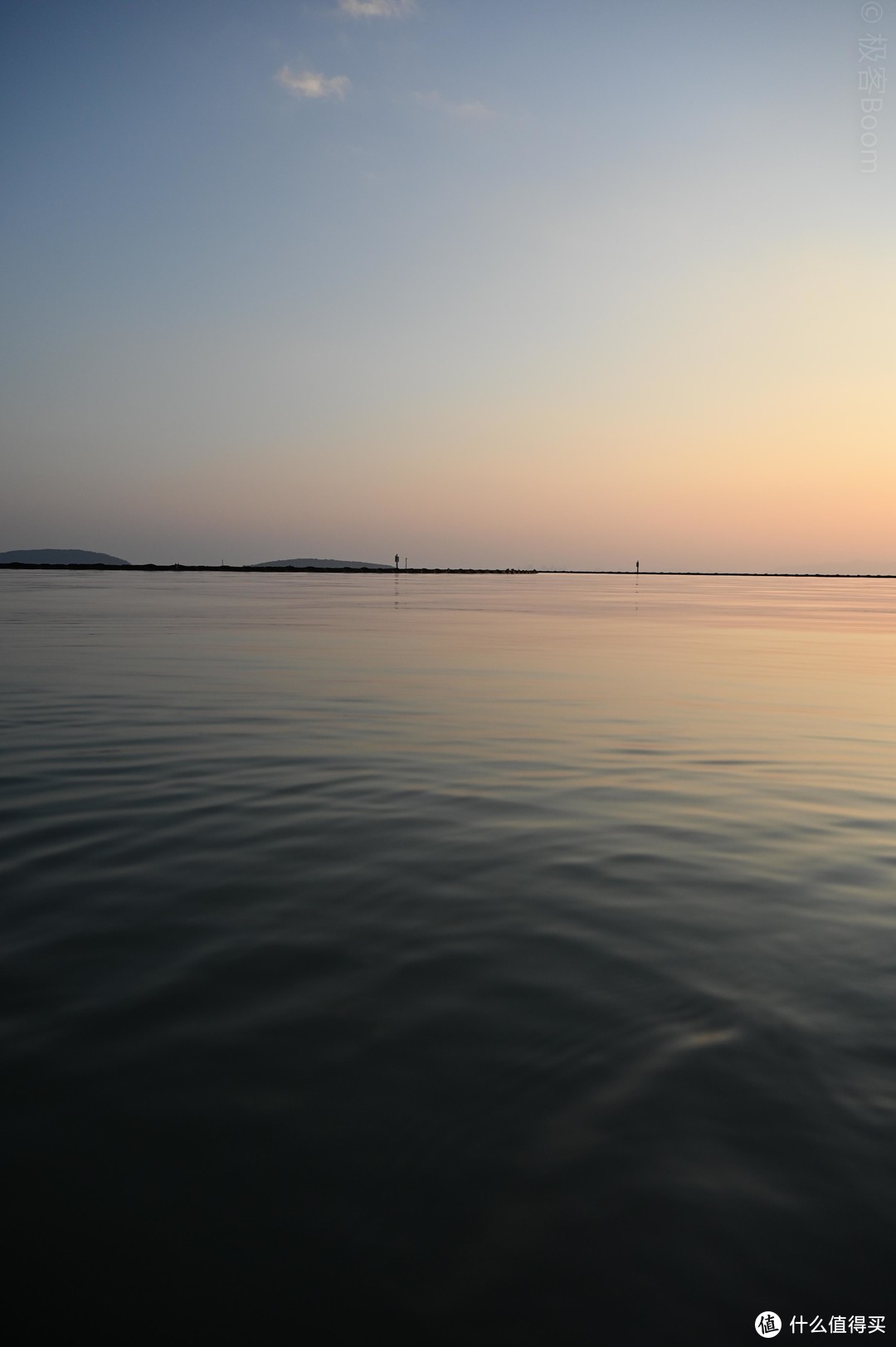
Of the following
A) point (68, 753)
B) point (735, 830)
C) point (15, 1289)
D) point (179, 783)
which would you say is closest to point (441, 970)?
point (15, 1289)

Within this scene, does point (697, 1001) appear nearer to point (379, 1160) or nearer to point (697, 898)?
point (697, 898)

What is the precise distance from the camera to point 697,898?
6.52m

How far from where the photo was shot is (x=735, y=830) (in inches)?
331

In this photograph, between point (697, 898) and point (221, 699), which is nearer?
point (697, 898)

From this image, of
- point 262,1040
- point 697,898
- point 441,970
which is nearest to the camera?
point 262,1040

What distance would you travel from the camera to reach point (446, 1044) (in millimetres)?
4434

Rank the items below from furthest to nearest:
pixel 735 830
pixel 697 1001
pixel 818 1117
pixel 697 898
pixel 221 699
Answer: pixel 221 699
pixel 735 830
pixel 697 898
pixel 697 1001
pixel 818 1117

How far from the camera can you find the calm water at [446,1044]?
9.95 feet

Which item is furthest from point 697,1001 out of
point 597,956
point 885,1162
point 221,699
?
point 221,699

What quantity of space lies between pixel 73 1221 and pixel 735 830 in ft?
21.7

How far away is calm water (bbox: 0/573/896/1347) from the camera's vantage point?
3.03 meters

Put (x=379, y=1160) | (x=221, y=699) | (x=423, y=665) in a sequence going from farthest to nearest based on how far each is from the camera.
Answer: (x=423, y=665), (x=221, y=699), (x=379, y=1160)

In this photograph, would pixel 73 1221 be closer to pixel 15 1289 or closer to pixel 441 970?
pixel 15 1289

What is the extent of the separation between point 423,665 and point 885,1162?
711 inches
